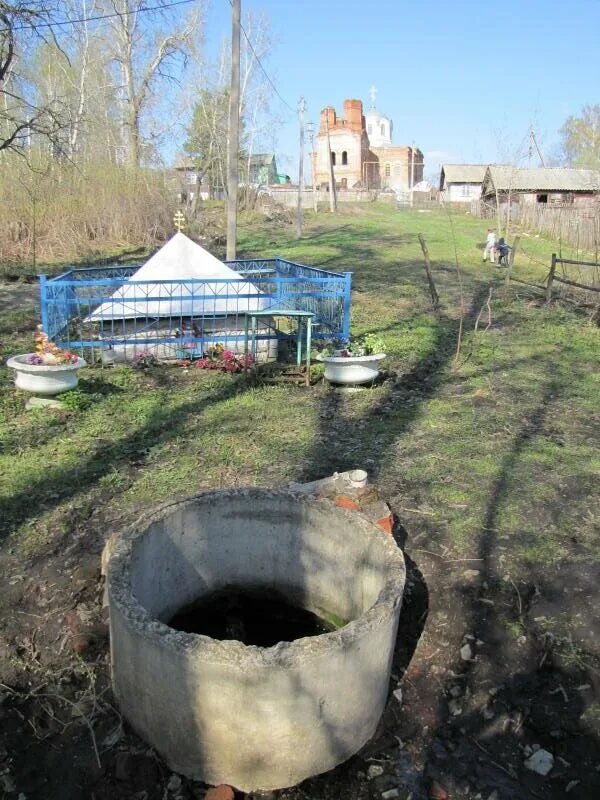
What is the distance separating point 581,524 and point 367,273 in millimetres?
13020

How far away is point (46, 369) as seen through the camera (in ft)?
19.5

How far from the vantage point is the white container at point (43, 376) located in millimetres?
5957

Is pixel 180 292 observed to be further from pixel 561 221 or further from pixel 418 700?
pixel 561 221

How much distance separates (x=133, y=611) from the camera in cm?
261

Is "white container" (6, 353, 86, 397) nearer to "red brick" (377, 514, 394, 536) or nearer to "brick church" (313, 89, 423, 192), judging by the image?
"red brick" (377, 514, 394, 536)

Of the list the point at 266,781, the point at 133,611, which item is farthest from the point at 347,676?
the point at 133,611

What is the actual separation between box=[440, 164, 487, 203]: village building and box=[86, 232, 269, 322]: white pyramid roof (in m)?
42.6

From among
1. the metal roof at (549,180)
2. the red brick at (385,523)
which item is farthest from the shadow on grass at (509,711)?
the metal roof at (549,180)

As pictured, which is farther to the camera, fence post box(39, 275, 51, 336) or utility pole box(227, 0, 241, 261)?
utility pole box(227, 0, 241, 261)

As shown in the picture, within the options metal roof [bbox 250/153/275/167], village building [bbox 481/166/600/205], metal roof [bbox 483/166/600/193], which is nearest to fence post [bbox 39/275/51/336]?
metal roof [bbox 483/166/600/193]

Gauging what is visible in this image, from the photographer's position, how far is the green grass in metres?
4.27

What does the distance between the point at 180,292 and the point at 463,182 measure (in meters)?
44.8

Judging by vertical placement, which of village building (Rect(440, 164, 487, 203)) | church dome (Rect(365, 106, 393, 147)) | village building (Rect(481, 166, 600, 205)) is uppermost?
church dome (Rect(365, 106, 393, 147))

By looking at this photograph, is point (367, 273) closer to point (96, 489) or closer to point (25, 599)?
point (96, 489)
